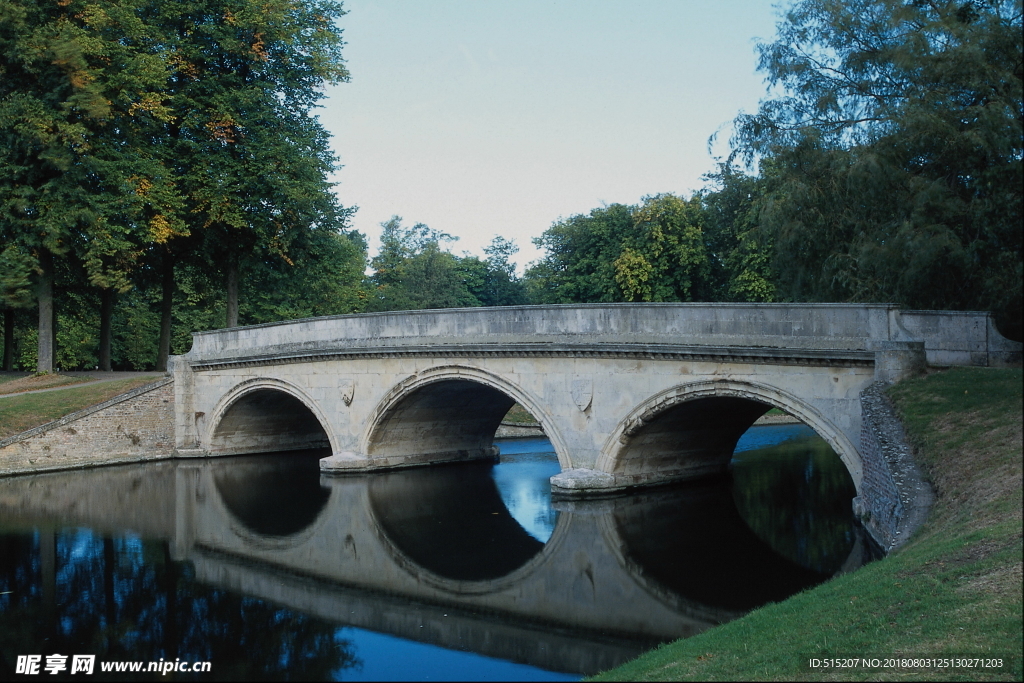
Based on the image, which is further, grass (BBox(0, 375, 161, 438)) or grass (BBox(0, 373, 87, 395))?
grass (BBox(0, 373, 87, 395))

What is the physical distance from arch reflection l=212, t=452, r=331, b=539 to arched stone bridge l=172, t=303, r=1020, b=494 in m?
1.15

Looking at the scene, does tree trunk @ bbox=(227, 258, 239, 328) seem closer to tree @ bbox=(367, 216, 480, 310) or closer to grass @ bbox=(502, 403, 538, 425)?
grass @ bbox=(502, 403, 538, 425)

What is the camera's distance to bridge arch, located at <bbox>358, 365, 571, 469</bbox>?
63.4 ft

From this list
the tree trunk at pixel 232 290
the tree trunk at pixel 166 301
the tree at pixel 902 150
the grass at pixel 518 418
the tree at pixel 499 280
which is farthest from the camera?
the tree at pixel 499 280

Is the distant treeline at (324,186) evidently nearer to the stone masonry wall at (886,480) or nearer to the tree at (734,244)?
the tree at (734,244)

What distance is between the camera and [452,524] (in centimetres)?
1716

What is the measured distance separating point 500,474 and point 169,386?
34.2 ft

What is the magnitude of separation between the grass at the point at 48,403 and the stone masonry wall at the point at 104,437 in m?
0.33

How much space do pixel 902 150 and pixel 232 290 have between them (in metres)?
19.9

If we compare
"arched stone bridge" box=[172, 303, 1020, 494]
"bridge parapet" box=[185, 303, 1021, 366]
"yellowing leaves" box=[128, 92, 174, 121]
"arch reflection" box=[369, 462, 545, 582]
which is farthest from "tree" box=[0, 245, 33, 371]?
"arch reflection" box=[369, 462, 545, 582]

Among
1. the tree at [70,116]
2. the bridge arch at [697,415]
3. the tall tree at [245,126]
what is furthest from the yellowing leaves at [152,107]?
the bridge arch at [697,415]

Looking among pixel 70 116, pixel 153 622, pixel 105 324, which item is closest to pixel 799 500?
pixel 153 622

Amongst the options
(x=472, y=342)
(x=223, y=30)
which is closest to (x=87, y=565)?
(x=472, y=342)

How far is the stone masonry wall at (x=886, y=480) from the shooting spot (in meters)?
9.98
